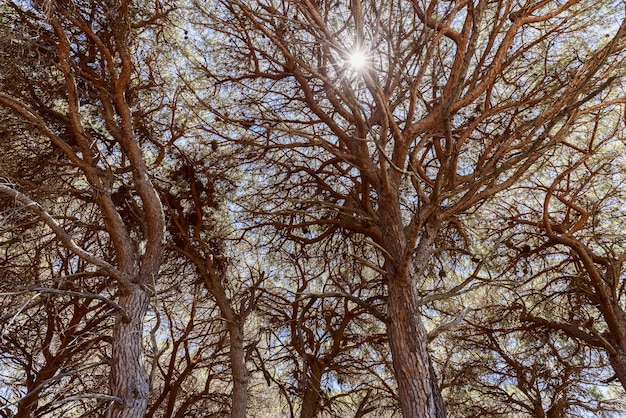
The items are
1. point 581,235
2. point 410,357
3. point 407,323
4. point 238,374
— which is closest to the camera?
point 410,357

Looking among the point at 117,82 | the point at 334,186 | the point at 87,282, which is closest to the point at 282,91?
the point at 334,186

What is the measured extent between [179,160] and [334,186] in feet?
6.71

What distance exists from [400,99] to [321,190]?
168 cm

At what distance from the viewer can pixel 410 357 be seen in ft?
10.8

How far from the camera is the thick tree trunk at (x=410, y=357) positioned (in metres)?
3.11

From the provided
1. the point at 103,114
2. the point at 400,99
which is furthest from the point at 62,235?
the point at 400,99

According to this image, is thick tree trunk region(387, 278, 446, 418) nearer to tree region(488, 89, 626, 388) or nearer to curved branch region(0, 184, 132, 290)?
tree region(488, 89, 626, 388)

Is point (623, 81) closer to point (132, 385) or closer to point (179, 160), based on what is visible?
point (179, 160)

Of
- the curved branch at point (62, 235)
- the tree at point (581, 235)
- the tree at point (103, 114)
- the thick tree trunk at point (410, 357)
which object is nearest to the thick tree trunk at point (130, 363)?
the tree at point (103, 114)

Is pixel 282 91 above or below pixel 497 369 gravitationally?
above

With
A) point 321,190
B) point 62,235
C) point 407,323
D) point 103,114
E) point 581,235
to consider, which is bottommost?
point 407,323

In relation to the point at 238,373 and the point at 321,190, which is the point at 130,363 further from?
the point at 321,190

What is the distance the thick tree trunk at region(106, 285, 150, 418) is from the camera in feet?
10.8

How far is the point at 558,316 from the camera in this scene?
227 inches
